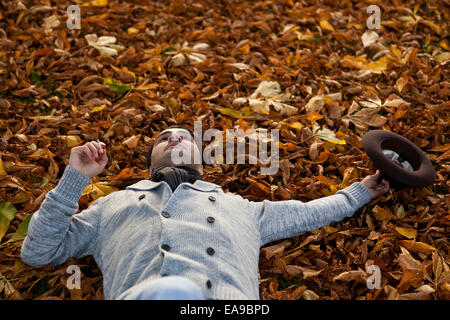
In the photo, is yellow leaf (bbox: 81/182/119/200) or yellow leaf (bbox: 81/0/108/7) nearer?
yellow leaf (bbox: 81/182/119/200)

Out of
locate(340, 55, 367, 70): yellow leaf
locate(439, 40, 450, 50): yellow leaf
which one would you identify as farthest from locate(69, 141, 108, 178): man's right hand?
locate(439, 40, 450, 50): yellow leaf

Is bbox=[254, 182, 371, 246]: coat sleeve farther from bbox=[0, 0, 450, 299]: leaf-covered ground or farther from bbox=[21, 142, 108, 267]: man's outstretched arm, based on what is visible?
bbox=[21, 142, 108, 267]: man's outstretched arm

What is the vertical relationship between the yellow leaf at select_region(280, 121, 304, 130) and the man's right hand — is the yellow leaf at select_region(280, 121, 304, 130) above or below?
below

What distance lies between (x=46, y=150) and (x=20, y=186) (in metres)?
0.32

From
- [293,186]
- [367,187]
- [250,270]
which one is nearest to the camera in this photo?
[250,270]

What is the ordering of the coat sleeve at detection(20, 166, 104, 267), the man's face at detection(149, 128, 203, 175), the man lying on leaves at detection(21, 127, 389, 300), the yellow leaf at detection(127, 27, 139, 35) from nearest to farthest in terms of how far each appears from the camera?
the man lying on leaves at detection(21, 127, 389, 300) < the coat sleeve at detection(20, 166, 104, 267) < the man's face at detection(149, 128, 203, 175) < the yellow leaf at detection(127, 27, 139, 35)

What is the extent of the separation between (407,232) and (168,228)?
1.34 metres

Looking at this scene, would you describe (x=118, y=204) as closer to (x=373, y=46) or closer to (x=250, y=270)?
(x=250, y=270)

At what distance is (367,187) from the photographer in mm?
2480

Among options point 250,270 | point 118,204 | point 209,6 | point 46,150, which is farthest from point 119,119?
point 209,6

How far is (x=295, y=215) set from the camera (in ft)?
7.45

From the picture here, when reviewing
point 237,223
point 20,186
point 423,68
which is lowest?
point 20,186

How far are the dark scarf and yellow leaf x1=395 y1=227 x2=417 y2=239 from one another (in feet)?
3.76

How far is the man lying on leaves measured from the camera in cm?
182
